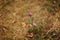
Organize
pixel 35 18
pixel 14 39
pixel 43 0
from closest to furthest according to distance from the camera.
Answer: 1. pixel 14 39
2. pixel 35 18
3. pixel 43 0

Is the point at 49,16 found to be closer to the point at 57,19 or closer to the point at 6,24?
the point at 57,19

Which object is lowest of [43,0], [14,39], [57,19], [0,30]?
[14,39]

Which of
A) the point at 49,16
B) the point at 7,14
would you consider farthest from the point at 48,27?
the point at 7,14

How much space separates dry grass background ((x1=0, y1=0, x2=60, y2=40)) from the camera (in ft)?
11.8

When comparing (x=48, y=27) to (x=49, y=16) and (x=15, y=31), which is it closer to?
(x=49, y=16)

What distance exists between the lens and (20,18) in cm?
392

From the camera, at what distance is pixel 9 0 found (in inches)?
165

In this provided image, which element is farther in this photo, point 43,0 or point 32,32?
point 43,0

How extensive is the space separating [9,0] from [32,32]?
3.49ft

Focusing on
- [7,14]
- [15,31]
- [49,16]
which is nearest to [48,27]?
[49,16]

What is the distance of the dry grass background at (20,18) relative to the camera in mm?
3594

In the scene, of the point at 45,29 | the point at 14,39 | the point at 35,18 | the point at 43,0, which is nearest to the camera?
the point at 14,39

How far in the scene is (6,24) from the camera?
3.74 m

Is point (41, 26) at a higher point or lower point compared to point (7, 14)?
lower
